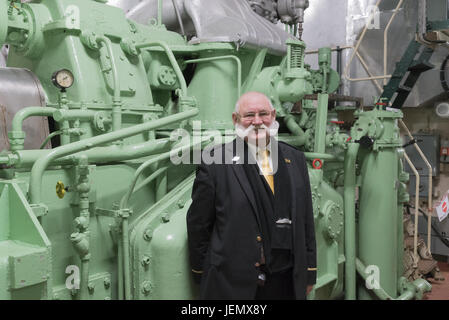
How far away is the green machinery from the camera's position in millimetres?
2482

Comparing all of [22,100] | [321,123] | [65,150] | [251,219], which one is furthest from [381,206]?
[22,100]

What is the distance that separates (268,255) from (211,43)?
2.06m

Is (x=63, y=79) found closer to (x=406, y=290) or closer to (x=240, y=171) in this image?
(x=240, y=171)

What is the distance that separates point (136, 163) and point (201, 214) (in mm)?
935

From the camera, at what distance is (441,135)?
6.07 m

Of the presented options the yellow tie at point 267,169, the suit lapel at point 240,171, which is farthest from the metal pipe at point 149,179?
the yellow tie at point 267,169

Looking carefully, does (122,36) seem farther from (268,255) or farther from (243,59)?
(268,255)

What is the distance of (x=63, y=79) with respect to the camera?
9.66 ft

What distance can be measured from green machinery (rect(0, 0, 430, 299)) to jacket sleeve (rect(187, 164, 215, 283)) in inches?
13.4

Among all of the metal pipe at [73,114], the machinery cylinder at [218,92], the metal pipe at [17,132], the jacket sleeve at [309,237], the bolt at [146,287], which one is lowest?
the bolt at [146,287]

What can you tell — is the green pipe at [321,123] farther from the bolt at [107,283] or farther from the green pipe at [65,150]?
the bolt at [107,283]

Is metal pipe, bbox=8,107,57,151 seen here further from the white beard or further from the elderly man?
the white beard

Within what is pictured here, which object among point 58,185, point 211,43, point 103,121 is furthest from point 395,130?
point 58,185

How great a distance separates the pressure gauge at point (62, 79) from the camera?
9.50 feet
